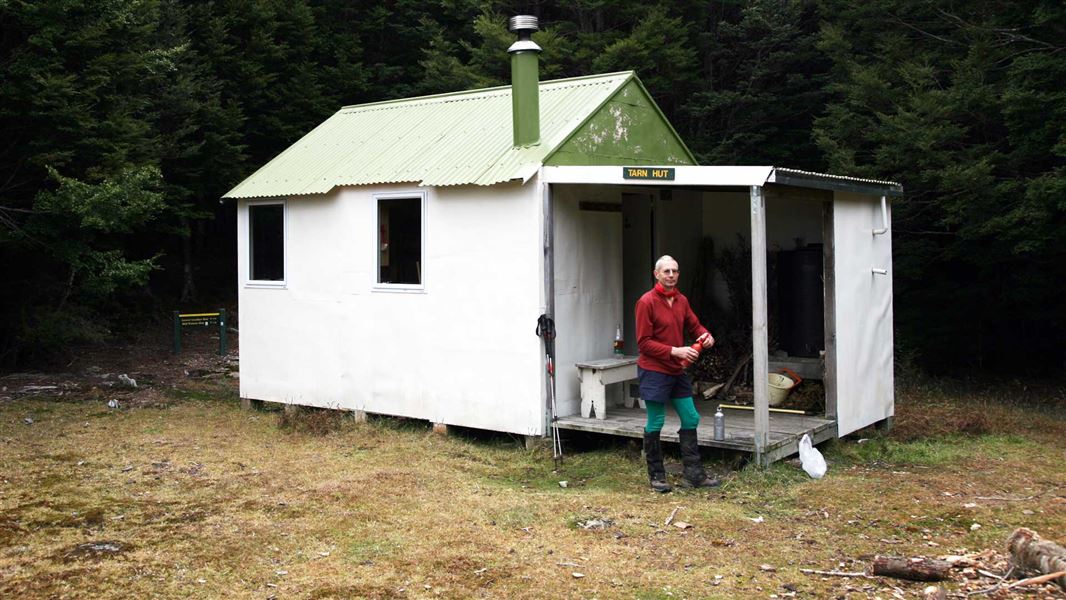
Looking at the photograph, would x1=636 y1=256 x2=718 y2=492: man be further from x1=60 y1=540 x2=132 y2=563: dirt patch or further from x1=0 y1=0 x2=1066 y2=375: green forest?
x1=0 y1=0 x2=1066 y2=375: green forest

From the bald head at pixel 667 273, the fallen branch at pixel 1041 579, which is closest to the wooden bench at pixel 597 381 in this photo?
the bald head at pixel 667 273

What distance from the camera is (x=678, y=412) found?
792 cm

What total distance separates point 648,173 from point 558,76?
13.9 metres

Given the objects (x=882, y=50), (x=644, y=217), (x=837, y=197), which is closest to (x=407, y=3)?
(x=882, y=50)

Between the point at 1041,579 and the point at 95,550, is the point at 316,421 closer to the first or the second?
the point at 95,550

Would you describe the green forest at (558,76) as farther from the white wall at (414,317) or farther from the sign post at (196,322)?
the white wall at (414,317)

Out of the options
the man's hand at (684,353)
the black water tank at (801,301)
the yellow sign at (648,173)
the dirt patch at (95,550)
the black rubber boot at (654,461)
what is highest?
the yellow sign at (648,173)

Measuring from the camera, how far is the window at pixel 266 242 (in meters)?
12.1

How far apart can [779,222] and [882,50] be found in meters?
8.03

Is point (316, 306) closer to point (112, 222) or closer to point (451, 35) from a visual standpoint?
point (112, 222)

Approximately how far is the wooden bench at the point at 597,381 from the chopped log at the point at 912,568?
4131 millimetres

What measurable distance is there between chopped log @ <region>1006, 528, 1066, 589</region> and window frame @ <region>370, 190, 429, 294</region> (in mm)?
6441

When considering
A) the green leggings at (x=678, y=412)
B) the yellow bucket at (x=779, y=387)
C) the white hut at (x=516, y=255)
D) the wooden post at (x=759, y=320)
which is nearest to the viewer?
the green leggings at (x=678, y=412)

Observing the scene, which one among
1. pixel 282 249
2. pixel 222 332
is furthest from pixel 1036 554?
pixel 222 332
